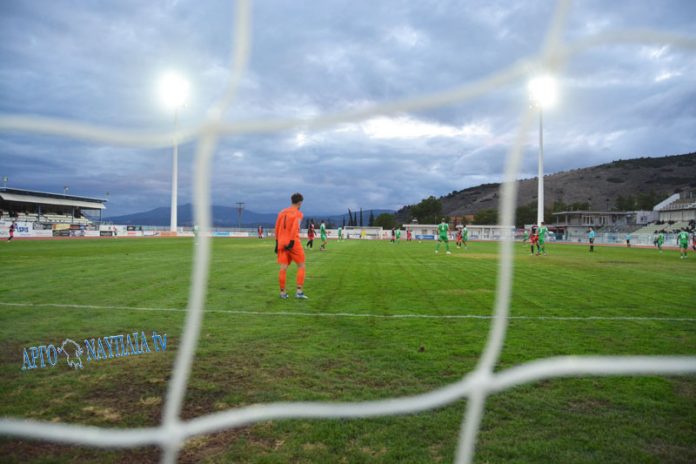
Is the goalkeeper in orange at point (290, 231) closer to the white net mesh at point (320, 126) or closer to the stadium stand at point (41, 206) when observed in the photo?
the white net mesh at point (320, 126)

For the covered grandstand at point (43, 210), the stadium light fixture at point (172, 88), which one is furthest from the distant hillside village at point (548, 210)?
the stadium light fixture at point (172, 88)

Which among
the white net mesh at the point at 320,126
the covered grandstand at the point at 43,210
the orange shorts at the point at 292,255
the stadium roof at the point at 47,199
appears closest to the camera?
the white net mesh at the point at 320,126

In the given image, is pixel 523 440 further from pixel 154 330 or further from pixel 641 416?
pixel 154 330

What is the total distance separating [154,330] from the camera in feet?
16.7

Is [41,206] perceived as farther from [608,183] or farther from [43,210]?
[608,183]

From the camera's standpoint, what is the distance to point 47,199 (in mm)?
54312

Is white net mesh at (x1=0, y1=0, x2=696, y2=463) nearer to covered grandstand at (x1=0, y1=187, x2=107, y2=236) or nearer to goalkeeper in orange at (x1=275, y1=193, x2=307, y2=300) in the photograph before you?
goalkeeper in orange at (x1=275, y1=193, x2=307, y2=300)

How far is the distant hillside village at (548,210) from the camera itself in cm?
4884

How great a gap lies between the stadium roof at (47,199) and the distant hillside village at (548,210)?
130 millimetres

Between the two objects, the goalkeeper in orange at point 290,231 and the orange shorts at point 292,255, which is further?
the orange shorts at point 292,255

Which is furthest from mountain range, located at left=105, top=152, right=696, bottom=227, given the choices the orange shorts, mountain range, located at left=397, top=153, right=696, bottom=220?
the orange shorts

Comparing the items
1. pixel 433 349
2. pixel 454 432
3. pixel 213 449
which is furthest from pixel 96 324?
pixel 454 432

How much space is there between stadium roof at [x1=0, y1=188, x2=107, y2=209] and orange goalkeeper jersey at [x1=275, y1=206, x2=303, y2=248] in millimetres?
47623

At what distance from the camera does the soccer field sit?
253 centimetres
